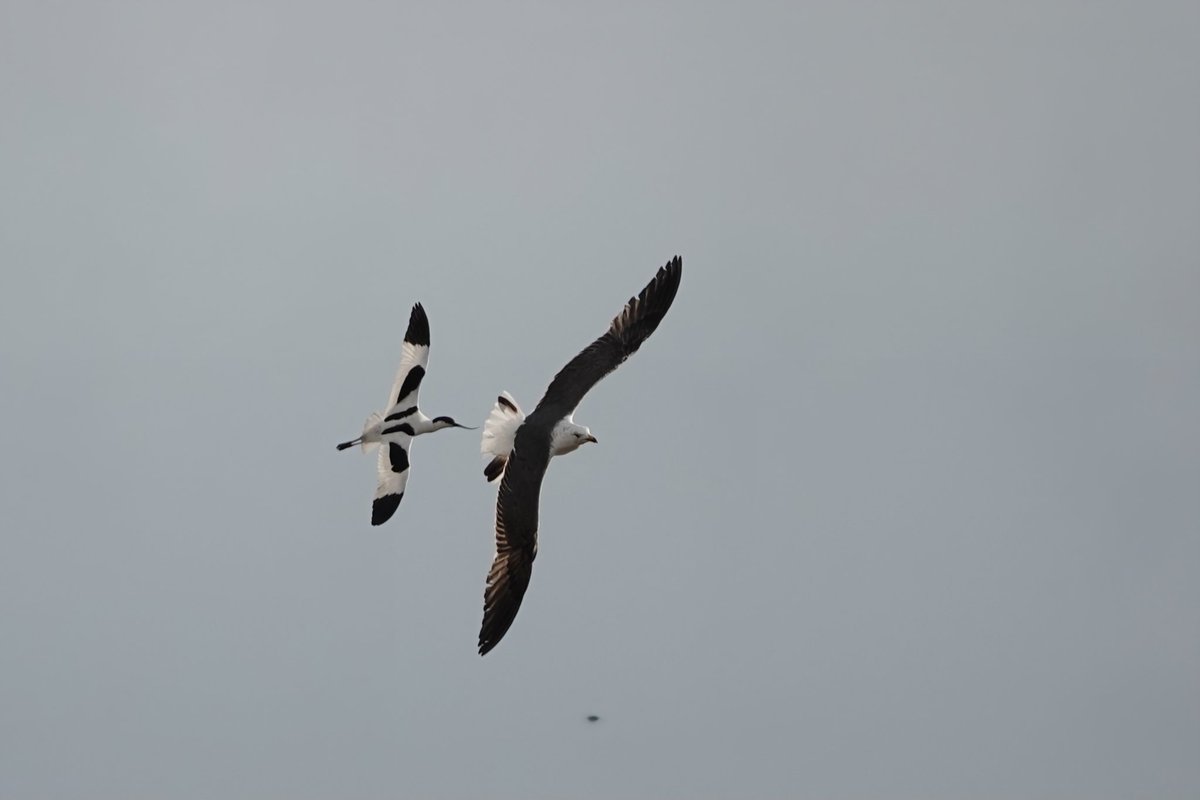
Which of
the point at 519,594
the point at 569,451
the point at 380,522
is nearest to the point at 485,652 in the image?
the point at 519,594

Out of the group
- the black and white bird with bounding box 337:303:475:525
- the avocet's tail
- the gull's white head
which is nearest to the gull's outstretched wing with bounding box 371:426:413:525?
the black and white bird with bounding box 337:303:475:525

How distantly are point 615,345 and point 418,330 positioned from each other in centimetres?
262

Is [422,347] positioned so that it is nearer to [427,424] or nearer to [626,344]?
[427,424]

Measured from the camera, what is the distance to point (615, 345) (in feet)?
73.5

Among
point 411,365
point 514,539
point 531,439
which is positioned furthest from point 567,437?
point 411,365

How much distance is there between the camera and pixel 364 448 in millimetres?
24188

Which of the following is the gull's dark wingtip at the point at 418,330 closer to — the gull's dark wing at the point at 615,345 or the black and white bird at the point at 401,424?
the black and white bird at the point at 401,424

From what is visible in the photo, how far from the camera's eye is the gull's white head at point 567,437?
854 inches

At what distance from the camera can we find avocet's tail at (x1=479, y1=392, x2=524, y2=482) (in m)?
22.1

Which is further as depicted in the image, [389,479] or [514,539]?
[389,479]

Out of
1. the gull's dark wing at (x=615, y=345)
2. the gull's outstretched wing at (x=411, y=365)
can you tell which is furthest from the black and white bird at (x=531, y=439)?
the gull's outstretched wing at (x=411, y=365)

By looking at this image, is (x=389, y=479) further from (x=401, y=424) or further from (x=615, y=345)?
(x=615, y=345)

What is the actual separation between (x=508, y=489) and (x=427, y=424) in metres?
2.98

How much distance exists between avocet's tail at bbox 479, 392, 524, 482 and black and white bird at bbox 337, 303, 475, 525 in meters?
1.91
